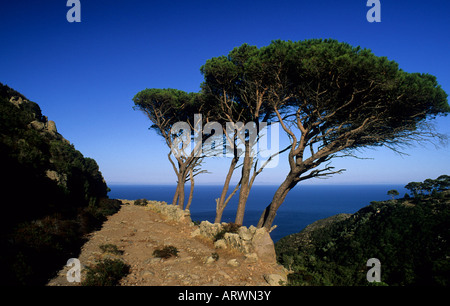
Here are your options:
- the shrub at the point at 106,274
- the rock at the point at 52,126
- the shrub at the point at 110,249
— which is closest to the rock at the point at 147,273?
the shrub at the point at 106,274

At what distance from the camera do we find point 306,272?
6.03 meters

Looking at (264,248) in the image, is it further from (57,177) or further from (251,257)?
(57,177)

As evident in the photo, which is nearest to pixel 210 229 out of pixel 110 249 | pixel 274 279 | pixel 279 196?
pixel 279 196

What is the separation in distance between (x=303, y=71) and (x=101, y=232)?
39.7ft

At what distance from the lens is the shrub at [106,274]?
15.8 ft

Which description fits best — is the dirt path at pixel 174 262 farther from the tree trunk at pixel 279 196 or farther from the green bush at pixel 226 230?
the tree trunk at pixel 279 196

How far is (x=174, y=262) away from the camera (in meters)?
6.71

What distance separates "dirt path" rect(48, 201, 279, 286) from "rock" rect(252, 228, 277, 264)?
0.31 meters

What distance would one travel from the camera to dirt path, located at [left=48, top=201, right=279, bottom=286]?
551cm

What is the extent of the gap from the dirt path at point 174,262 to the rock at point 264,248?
1.03ft

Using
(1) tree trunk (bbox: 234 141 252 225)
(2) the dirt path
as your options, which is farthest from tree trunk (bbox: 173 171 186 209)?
(1) tree trunk (bbox: 234 141 252 225)

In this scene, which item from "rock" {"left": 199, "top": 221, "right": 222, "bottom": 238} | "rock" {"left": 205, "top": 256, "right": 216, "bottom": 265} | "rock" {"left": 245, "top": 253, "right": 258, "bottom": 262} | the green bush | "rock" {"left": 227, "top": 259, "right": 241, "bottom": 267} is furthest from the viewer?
"rock" {"left": 199, "top": 221, "right": 222, "bottom": 238}

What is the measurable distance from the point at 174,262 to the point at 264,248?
3.11 meters

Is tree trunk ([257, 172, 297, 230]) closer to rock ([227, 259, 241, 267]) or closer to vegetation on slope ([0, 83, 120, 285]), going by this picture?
rock ([227, 259, 241, 267])
